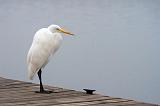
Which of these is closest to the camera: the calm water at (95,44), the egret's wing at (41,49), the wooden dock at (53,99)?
the wooden dock at (53,99)

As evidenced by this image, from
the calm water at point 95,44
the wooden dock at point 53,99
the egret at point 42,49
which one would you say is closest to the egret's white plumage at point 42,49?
the egret at point 42,49

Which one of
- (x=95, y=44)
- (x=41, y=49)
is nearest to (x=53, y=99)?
(x=41, y=49)

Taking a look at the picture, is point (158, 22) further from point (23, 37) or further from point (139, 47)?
point (23, 37)

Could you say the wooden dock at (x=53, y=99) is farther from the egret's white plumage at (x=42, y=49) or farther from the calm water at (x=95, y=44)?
the calm water at (x=95, y=44)

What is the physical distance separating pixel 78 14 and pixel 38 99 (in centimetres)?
672

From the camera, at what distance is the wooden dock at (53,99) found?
2830 millimetres

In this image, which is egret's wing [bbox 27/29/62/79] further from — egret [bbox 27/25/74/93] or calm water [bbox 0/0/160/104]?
calm water [bbox 0/0/160/104]

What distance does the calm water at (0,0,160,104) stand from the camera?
6996mm

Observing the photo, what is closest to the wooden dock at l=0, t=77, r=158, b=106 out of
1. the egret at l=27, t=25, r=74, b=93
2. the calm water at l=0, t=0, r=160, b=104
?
the egret at l=27, t=25, r=74, b=93

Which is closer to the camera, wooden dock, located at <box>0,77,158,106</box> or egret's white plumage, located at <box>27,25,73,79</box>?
wooden dock, located at <box>0,77,158,106</box>

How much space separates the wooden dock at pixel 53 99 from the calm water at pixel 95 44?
324 cm

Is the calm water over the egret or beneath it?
over

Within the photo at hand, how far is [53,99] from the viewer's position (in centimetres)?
300

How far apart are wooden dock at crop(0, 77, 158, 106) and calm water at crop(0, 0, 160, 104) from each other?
10.6 ft
